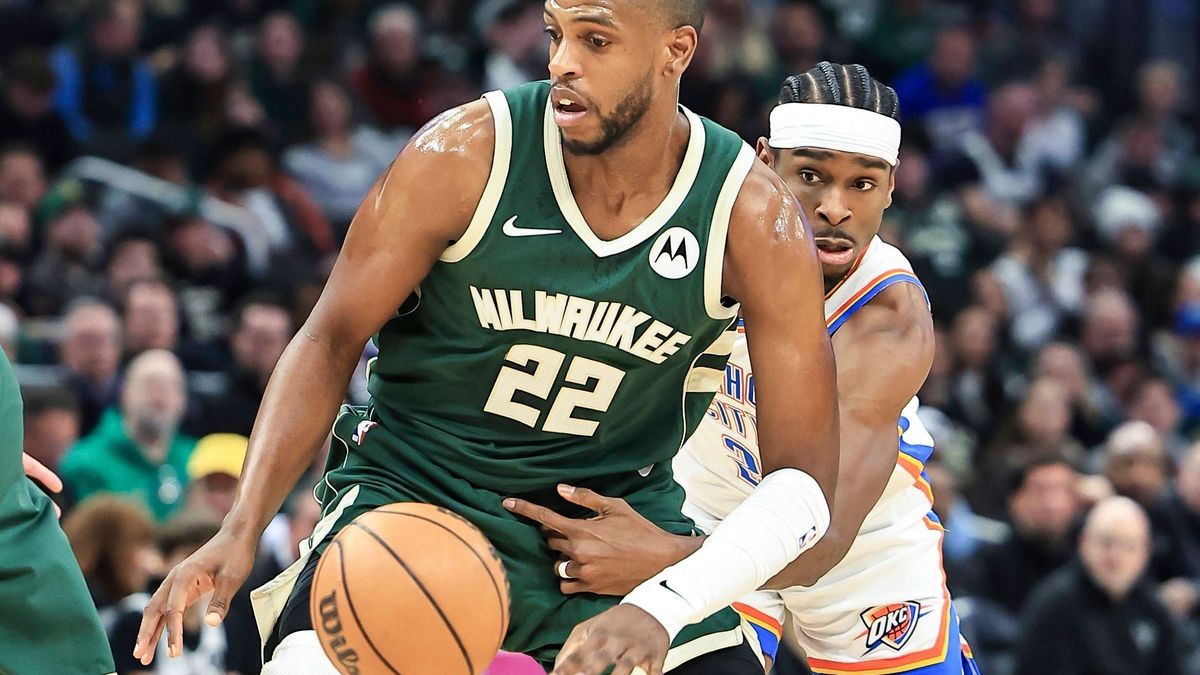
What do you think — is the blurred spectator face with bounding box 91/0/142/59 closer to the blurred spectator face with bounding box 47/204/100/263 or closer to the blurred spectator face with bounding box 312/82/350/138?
the blurred spectator face with bounding box 312/82/350/138

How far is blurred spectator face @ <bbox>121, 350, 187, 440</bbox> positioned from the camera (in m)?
8.31

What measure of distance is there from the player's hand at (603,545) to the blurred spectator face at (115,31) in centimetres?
828

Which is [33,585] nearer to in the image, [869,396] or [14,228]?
[869,396]

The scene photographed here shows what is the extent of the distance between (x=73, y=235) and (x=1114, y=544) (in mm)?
5654

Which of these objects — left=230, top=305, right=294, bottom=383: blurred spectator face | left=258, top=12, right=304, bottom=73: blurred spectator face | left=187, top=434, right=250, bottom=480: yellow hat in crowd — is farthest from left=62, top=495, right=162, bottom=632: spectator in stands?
left=258, top=12, right=304, bottom=73: blurred spectator face

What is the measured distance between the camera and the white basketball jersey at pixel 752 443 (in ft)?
16.3

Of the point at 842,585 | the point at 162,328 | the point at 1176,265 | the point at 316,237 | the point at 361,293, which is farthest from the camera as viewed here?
the point at 1176,265

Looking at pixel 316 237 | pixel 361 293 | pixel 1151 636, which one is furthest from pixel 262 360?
pixel 361 293

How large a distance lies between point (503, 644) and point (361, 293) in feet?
2.79

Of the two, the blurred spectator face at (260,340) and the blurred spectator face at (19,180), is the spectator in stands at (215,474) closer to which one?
the blurred spectator face at (260,340)

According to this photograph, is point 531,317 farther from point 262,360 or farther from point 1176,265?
point 1176,265

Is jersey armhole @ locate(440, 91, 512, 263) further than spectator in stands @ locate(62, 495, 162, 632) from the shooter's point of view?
No

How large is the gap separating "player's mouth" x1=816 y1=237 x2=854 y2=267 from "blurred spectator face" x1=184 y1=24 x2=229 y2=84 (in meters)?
7.40

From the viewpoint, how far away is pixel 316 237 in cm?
1128
